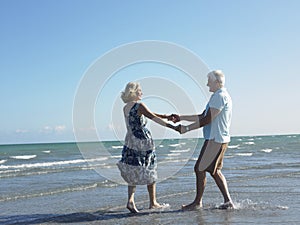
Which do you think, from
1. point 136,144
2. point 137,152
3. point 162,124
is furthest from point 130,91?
point 137,152

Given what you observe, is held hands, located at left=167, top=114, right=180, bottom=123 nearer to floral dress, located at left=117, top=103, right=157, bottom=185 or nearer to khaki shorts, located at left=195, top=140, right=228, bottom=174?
floral dress, located at left=117, top=103, right=157, bottom=185

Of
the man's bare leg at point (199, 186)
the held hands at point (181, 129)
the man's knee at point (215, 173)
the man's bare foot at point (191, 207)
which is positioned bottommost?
the man's bare foot at point (191, 207)

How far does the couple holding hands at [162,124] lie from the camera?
20.9 feet

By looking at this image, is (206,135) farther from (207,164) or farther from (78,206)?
(78,206)

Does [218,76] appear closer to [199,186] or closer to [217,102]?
[217,102]

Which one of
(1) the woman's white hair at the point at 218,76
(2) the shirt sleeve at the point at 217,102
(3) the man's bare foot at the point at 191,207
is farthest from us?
(3) the man's bare foot at the point at 191,207

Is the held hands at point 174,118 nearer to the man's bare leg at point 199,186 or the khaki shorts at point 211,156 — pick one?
the khaki shorts at point 211,156

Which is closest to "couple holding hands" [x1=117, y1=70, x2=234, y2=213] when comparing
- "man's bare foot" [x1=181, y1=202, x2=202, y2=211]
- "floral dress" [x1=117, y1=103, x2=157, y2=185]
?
"floral dress" [x1=117, y1=103, x2=157, y2=185]

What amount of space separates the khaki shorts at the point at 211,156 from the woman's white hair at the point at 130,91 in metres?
1.28

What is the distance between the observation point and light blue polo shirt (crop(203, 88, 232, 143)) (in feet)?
20.8

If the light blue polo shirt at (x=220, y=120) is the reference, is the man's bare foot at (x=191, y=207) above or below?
below

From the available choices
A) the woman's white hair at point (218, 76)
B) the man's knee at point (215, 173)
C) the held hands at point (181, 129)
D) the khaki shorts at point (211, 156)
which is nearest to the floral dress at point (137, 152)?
the held hands at point (181, 129)

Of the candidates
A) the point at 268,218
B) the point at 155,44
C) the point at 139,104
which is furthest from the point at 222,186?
the point at 155,44

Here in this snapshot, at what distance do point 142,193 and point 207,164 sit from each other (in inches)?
113
